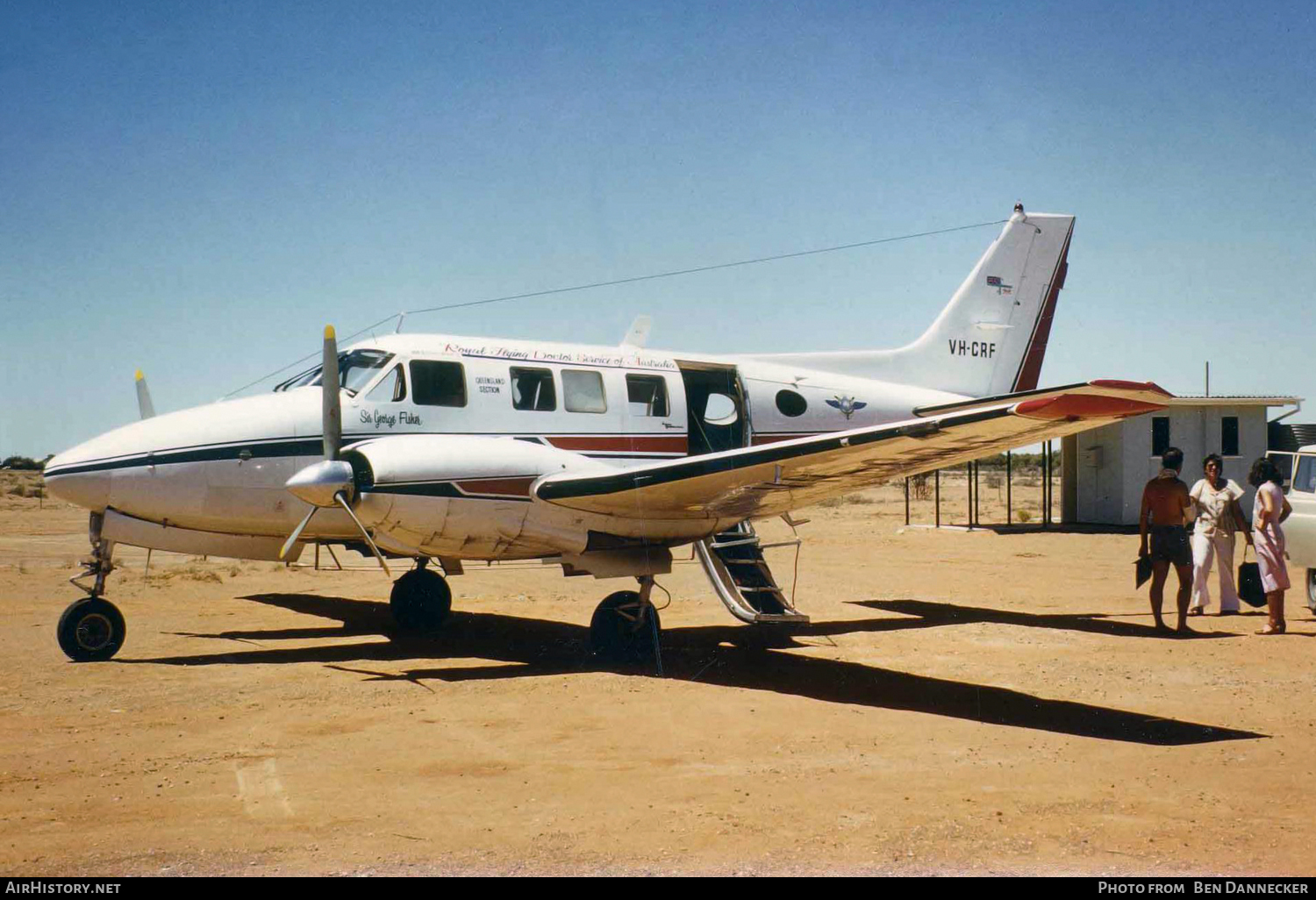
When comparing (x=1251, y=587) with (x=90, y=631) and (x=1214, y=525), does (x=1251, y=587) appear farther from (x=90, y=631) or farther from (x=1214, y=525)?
(x=90, y=631)

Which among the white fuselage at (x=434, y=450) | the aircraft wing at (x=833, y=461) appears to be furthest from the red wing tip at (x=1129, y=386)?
the white fuselage at (x=434, y=450)

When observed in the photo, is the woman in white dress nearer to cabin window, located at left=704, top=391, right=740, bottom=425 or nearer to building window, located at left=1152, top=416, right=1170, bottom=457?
cabin window, located at left=704, top=391, right=740, bottom=425

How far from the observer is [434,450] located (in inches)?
395

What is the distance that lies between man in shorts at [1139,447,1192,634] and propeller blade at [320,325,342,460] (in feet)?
29.3

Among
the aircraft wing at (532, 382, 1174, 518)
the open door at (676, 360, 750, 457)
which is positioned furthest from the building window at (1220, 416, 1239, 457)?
the aircraft wing at (532, 382, 1174, 518)

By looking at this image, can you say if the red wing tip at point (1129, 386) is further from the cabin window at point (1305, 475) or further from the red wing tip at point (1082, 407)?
the cabin window at point (1305, 475)

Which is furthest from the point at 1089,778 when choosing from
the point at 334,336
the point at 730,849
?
the point at 334,336

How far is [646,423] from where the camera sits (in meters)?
11.8

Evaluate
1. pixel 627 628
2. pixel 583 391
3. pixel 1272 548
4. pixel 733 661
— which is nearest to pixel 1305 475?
pixel 1272 548

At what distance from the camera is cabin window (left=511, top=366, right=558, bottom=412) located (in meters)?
11.2

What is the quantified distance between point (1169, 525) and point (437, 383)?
334 inches

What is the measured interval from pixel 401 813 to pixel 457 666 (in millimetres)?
4978

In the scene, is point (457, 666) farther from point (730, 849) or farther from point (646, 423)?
point (730, 849)

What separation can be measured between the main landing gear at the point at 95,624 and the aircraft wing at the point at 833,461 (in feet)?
14.9
